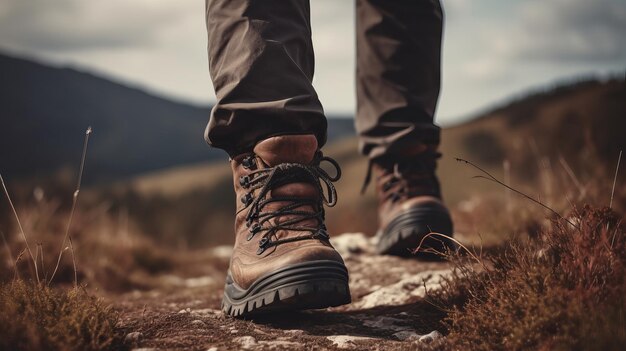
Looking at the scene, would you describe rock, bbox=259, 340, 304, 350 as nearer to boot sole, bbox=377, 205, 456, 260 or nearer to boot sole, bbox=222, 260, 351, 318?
boot sole, bbox=222, 260, 351, 318

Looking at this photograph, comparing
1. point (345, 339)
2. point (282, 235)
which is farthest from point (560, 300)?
point (282, 235)

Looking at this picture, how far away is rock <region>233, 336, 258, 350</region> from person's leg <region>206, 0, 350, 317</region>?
152 mm

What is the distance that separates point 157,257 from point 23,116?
5520cm

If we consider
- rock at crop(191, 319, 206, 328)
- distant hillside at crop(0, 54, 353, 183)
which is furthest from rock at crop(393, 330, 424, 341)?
distant hillside at crop(0, 54, 353, 183)

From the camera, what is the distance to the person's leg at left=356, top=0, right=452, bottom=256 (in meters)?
2.28

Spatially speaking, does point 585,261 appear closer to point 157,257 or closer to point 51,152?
point 157,257

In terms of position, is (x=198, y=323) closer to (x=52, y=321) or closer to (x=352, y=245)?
(x=52, y=321)

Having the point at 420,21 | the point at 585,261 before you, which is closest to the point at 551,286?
the point at 585,261

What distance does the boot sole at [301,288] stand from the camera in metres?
1.38

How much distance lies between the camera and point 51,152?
4731 cm

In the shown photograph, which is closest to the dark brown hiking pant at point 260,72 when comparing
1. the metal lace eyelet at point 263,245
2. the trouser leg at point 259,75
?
the trouser leg at point 259,75

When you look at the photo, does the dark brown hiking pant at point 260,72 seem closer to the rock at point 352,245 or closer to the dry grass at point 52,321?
the dry grass at point 52,321

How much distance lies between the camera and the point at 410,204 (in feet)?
7.30

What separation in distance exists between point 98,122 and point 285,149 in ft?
206
